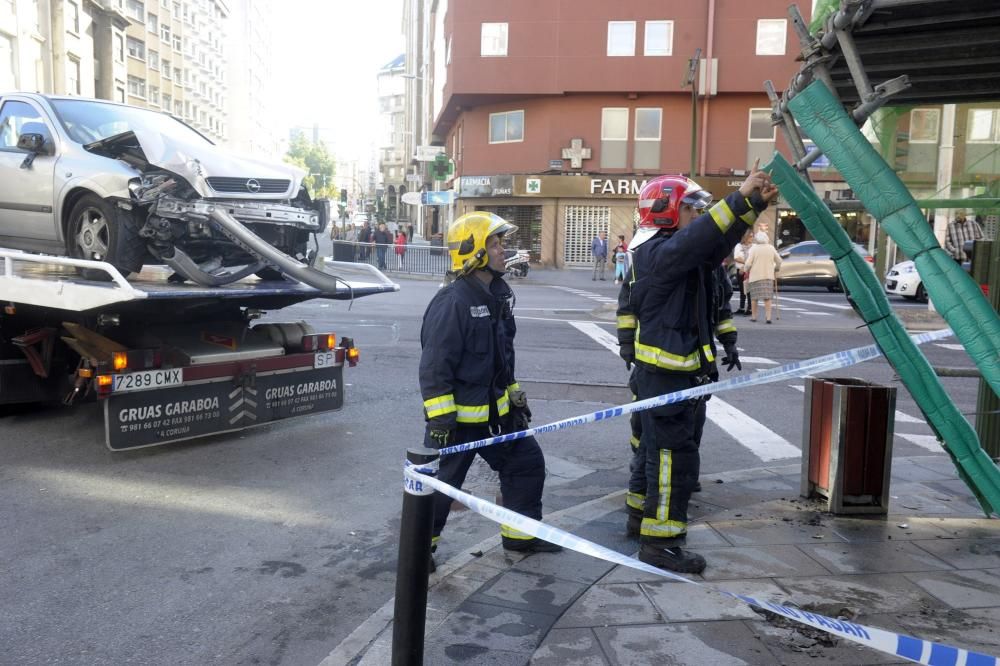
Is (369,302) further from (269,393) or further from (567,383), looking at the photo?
(269,393)

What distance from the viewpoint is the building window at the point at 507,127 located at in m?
37.2

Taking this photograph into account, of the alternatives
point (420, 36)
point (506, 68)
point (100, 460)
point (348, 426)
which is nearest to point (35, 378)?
point (100, 460)

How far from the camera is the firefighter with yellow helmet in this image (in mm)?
4281

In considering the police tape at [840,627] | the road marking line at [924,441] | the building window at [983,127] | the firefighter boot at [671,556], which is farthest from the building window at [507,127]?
the police tape at [840,627]

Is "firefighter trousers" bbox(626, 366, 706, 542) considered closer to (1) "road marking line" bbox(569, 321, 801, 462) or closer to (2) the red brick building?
(1) "road marking line" bbox(569, 321, 801, 462)

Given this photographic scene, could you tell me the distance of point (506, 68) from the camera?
3588cm

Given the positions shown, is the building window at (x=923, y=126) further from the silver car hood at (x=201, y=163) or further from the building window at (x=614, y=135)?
the building window at (x=614, y=135)

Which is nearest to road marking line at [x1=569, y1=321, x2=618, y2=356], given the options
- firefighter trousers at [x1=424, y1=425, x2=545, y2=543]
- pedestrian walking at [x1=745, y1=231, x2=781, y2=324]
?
pedestrian walking at [x1=745, y1=231, x2=781, y2=324]

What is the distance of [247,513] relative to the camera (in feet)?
17.3

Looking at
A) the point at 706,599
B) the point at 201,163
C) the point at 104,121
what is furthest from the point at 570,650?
the point at 104,121

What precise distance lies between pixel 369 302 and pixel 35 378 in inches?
447

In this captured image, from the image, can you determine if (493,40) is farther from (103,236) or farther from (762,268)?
(103,236)

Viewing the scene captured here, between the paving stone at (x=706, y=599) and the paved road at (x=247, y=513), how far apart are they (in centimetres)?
129

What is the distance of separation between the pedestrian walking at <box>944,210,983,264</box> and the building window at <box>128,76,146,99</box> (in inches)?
2536
